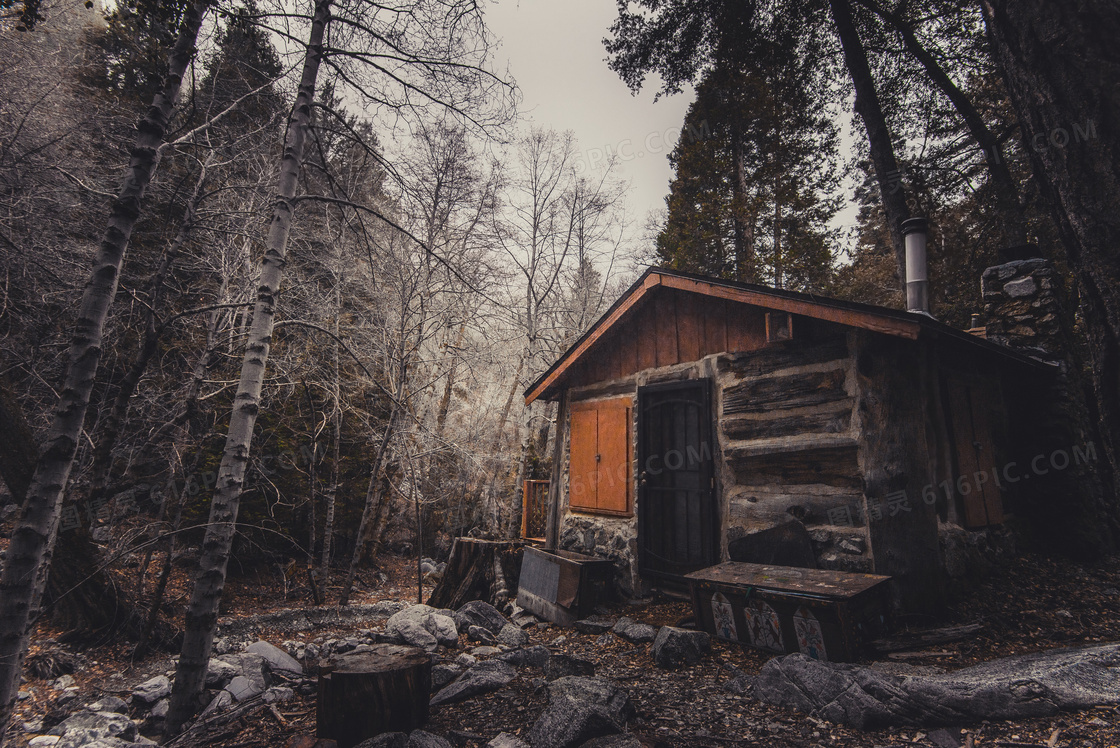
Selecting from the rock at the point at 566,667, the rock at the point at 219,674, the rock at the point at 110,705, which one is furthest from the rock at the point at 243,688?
the rock at the point at 566,667

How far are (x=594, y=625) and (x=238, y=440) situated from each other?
13.2 feet

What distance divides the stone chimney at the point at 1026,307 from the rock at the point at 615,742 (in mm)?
7804

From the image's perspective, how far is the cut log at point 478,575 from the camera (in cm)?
675

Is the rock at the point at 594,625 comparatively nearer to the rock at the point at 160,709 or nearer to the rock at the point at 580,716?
the rock at the point at 580,716

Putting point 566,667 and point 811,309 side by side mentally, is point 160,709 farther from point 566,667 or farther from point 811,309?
point 811,309

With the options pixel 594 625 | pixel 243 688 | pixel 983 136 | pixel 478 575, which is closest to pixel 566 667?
pixel 594 625

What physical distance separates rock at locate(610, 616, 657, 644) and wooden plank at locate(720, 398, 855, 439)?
2263 millimetres

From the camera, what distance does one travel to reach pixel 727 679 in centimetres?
379

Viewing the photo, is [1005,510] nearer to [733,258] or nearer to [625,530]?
[625,530]

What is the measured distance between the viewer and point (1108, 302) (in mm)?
1701

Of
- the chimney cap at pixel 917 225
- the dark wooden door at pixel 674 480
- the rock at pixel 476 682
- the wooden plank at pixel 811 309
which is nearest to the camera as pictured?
the rock at pixel 476 682

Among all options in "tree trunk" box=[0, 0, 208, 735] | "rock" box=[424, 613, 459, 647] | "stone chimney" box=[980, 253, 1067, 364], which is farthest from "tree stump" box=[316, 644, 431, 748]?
"stone chimney" box=[980, 253, 1067, 364]

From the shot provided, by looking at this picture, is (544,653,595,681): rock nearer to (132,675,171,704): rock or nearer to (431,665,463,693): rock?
(431,665,463,693): rock

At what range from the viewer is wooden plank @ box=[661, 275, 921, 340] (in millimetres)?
4162
